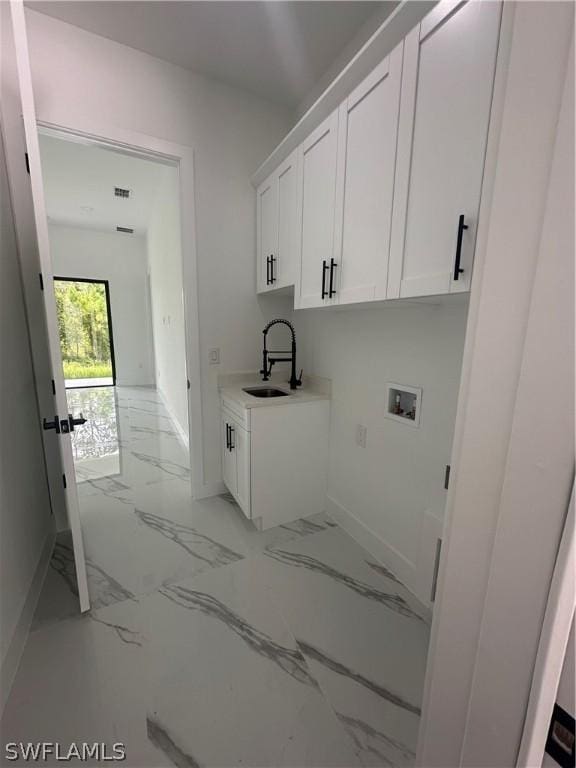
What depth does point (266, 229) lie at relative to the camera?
2.30m

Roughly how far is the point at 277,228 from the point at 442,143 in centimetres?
125

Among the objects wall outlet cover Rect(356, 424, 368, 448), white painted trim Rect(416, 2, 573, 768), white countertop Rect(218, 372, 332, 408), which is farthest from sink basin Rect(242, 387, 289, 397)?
white painted trim Rect(416, 2, 573, 768)

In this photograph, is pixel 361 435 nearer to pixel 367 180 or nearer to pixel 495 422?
pixel 367 180

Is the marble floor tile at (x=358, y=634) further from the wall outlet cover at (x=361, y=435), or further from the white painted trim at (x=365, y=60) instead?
the white painted trim at (x=365, y=60)

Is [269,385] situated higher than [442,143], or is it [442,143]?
[442,143]

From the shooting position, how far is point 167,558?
1.85 metres

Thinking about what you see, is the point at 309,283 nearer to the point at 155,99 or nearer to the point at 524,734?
the point at 155,99

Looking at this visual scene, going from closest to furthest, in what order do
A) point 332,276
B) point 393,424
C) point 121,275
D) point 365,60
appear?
point 365,60, point 332,276, point 393,424, point 121,275

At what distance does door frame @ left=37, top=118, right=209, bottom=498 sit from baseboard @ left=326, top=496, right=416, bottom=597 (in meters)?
1.05

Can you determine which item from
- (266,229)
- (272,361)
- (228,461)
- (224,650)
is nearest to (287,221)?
(266,229)

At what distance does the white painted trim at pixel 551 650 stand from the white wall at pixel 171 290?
9.67ft

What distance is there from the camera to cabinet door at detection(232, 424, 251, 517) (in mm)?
1991

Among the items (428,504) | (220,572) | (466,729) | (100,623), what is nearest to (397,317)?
(428,504)

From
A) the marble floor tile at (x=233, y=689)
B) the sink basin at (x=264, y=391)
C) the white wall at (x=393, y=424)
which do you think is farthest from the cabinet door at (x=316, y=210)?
the marble floor tile at (x=233, y=689)
